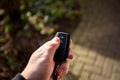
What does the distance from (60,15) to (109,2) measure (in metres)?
1.41

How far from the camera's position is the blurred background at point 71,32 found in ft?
14.8

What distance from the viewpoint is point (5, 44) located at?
4934 mm

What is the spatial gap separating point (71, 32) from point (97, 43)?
2.03 feet

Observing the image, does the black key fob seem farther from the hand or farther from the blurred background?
the blurred background

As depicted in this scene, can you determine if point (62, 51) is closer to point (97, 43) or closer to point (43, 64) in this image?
point (43, 64)

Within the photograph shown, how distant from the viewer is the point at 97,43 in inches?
203

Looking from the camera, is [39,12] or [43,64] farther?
[39,12]

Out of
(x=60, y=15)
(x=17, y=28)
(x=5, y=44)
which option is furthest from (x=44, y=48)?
(x=60, y=15)

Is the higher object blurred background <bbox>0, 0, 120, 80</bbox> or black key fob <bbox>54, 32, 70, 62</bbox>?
black key fob <bbox>54, 32, 70, 62</bbox>

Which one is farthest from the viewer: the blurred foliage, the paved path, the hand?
the blurred foliage

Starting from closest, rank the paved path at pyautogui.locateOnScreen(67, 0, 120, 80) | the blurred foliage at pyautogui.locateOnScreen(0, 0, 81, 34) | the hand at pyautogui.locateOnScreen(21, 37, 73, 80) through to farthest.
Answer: the hand at pyautogui.locateOnScreen(21, 37, 73, 80) → the paved path at pyautogui.locateOnScreen(67, 0, 120, 80) → the blurred foliage at pyautogui.locateOnScreen(0, 0, 81, 34)

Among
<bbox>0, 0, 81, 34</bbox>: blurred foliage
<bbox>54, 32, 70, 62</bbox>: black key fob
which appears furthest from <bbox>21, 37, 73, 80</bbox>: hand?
<bbox>0, 0, 81, 34</bbox>: blurred foliage

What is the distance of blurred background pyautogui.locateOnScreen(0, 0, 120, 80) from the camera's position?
451 cm

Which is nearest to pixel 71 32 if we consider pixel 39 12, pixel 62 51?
pixel 39 12
